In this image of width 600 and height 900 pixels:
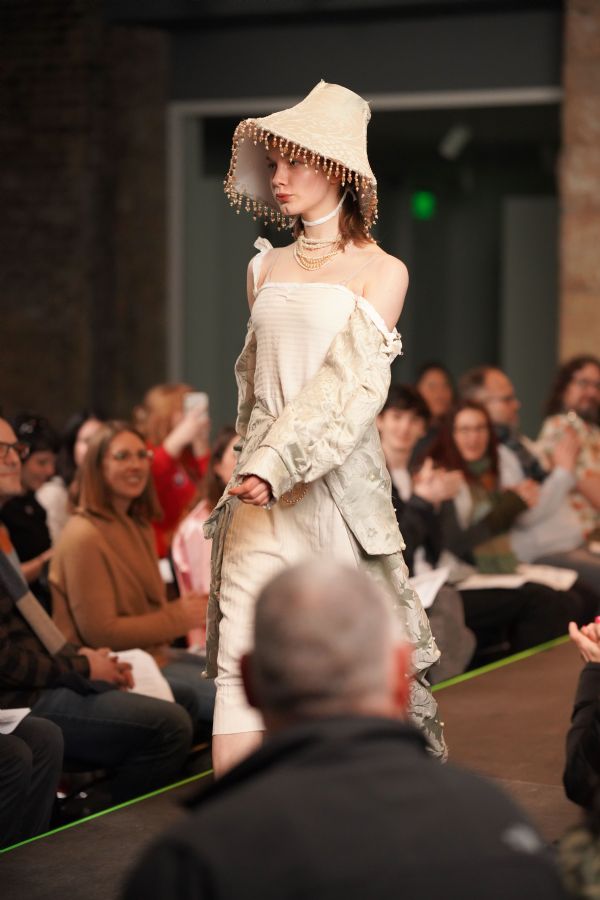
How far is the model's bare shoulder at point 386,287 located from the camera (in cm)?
288

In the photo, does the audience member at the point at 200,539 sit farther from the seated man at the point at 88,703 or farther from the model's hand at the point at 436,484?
the model's hand at the point at 436,484

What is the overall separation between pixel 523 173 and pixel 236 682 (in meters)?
7.78

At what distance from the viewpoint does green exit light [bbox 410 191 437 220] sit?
10.8 m

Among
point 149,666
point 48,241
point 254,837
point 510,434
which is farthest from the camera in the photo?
point 48,241

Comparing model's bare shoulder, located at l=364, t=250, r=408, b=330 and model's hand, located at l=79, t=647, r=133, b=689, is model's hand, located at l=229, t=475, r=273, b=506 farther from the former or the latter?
model's hand, located at l=79, t=647, r=133, b=689

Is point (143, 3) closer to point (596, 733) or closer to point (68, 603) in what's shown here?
point (68, 603)

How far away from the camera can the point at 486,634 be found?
5730 millimetres

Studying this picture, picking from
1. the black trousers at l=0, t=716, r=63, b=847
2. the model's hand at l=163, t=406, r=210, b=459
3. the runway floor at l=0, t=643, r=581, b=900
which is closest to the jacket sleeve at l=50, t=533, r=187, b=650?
the black trousers at l=0, t=716, r=63, b=847

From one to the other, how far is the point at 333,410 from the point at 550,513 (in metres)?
4.04

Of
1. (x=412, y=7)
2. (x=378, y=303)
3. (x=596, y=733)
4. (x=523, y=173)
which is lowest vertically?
(x=596, y=733)

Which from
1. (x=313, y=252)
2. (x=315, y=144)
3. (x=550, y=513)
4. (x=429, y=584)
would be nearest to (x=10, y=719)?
(x=313, y=252)

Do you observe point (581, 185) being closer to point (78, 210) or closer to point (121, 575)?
point (78, 210)

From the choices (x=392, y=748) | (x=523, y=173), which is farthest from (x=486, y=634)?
(x=523, y=173)

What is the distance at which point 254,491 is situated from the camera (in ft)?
8.80
